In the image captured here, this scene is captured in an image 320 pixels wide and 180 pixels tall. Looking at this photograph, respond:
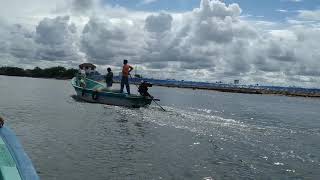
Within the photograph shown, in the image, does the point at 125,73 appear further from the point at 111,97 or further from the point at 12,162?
the point at 12,162

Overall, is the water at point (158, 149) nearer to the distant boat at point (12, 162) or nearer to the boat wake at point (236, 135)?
the boat wake at point (236, 135)

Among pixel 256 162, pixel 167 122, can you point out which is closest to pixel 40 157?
pixel 256 162

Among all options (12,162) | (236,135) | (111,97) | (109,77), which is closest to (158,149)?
(236,135)

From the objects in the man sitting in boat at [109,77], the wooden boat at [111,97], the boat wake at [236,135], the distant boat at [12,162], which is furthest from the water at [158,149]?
the man sitting in boat at [109,77]

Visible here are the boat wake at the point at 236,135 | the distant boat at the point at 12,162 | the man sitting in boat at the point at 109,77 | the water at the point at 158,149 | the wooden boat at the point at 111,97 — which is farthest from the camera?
the man sitting in boat at the point at 109,77

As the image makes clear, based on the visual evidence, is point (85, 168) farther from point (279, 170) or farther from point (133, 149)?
point (279, 170)

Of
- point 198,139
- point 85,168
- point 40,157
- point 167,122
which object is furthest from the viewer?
point 167,122

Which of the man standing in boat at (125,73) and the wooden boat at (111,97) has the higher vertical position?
the man standing in boat at (125,73)

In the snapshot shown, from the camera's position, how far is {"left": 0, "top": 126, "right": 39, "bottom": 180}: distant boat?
22.7 ft

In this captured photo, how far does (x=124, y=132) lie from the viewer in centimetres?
2178

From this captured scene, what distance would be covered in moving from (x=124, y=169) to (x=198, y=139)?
Answer: 7.72 meters

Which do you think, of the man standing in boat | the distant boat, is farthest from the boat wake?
the distant boat

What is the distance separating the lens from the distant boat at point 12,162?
6.91m

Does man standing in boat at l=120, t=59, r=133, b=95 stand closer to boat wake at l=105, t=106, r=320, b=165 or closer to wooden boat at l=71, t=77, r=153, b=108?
wooden boat at l=71, t=77, r=153, b=108
